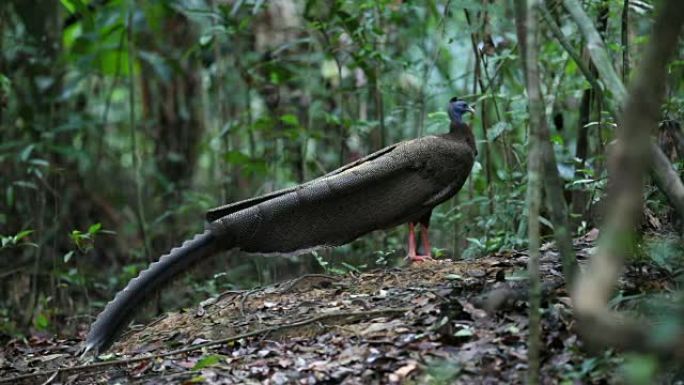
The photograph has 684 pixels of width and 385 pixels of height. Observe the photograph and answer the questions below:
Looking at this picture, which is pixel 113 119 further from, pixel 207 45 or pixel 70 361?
pixel 70 361

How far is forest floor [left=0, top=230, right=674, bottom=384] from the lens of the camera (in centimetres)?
417

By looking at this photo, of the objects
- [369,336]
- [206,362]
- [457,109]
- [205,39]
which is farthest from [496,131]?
[205,39]

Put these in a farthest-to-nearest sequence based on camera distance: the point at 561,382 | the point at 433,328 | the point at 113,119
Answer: the point at 113,119 → the point at 433,328 → the point at 561,382

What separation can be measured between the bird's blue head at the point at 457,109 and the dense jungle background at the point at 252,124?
0.41 m

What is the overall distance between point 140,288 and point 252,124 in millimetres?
4102

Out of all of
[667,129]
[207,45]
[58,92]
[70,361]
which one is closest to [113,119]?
[58,92]

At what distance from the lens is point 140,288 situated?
520 centimetres

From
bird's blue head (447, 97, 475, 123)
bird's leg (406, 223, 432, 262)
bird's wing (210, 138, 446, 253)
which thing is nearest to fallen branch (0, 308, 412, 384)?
bird's wing (210, 138, 446, 253)

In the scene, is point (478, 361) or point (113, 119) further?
point (113, 119)

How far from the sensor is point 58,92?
1039 cm

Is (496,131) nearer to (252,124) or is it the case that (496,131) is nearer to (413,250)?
(413,250)

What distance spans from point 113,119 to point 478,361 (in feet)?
37.8

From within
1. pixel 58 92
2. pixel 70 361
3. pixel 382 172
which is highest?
pixel 58 92

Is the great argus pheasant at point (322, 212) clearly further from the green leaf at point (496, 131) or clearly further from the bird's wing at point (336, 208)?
the green leaf at point (496, 131)
